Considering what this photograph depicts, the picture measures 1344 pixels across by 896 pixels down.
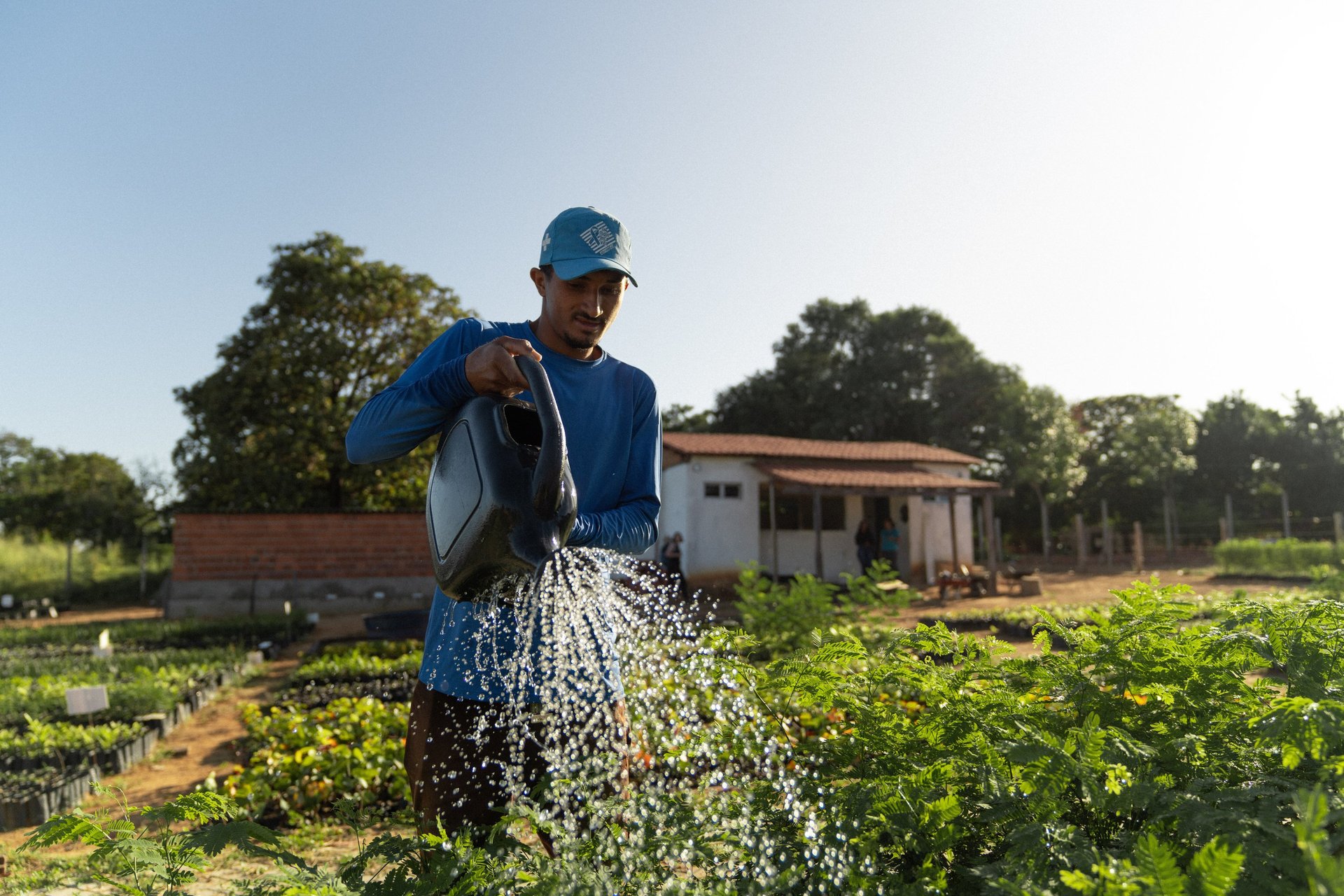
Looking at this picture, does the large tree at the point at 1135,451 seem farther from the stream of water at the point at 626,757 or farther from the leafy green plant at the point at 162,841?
the leafy green plant at the point at 162,841

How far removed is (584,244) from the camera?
73.8 inches

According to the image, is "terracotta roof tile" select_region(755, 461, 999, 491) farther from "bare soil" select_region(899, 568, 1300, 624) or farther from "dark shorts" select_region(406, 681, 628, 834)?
"dark shorts" select_region(406, 681, 628, 834)

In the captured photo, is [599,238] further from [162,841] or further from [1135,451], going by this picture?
[1135,451]

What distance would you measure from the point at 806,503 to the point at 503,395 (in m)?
19.6

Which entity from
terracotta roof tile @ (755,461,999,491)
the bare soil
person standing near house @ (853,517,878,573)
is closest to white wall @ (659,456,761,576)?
terracotta roof tile @ (755,461,999,491)

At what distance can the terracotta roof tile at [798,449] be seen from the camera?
1975cm

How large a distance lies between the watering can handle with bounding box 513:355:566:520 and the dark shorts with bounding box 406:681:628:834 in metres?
0.56

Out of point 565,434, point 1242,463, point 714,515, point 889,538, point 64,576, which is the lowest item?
point 64,576

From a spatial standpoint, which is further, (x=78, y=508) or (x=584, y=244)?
(x=78, y=508)

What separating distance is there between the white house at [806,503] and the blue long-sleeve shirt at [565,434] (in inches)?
638

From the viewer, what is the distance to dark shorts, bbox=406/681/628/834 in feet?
5.93

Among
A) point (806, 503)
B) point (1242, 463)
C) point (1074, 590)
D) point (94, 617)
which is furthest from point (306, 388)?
point (1242, 463)

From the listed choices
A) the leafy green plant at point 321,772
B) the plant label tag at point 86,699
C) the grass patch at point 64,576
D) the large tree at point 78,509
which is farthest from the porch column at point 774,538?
the large tree at point 78,509

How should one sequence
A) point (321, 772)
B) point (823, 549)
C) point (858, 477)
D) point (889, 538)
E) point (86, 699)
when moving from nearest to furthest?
point (321, 772) < point (86, 699) < point (889, 538) < point (858, 477) < point (823, 549)
